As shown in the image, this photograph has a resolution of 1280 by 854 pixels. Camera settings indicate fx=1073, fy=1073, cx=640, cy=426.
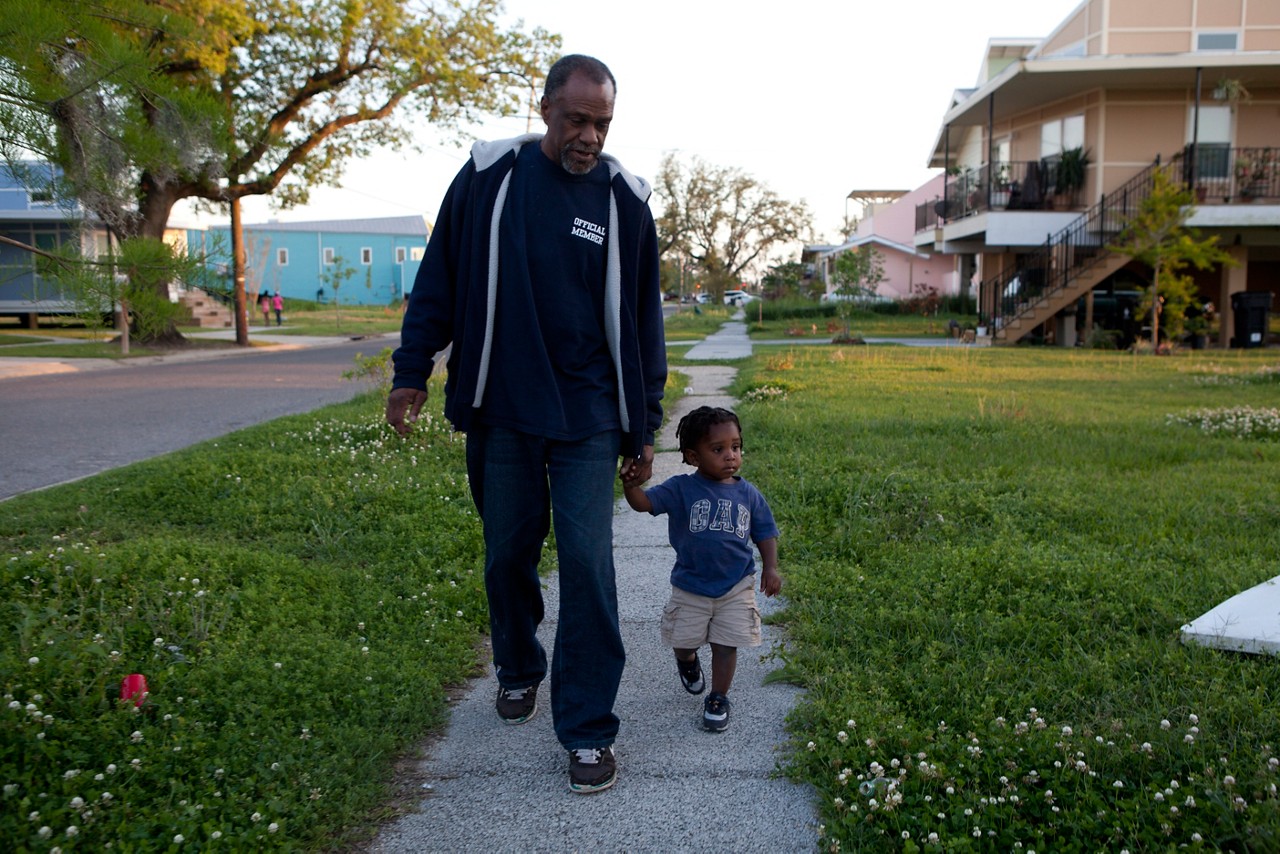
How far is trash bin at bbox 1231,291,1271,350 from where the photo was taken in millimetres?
21109

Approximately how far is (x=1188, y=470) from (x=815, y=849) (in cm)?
551

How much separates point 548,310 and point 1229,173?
80.4 feet

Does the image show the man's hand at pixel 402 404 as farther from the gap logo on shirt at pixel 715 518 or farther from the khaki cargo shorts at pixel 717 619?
the khaki cargo shorts at pixel 717 619

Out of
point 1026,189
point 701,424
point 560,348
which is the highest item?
point 1026,189

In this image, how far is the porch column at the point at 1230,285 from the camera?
23.1 meters

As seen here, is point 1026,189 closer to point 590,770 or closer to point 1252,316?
point 1252,316

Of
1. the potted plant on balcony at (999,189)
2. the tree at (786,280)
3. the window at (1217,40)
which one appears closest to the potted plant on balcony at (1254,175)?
the window at (1217,40)

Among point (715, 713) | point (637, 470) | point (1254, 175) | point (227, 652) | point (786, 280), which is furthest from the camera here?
point (786, 280)

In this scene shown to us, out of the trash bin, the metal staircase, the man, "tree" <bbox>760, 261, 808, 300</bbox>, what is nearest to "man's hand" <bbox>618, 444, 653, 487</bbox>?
the man

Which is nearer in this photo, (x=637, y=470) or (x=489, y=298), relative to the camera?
(x=489, y=298)

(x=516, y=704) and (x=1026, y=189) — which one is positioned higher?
(x=1026, y=189)

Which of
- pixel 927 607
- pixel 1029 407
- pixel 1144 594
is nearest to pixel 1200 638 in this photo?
pixel 1144 594

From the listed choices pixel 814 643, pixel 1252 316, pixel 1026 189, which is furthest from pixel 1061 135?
pixel 814 643

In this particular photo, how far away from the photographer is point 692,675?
153 inches
